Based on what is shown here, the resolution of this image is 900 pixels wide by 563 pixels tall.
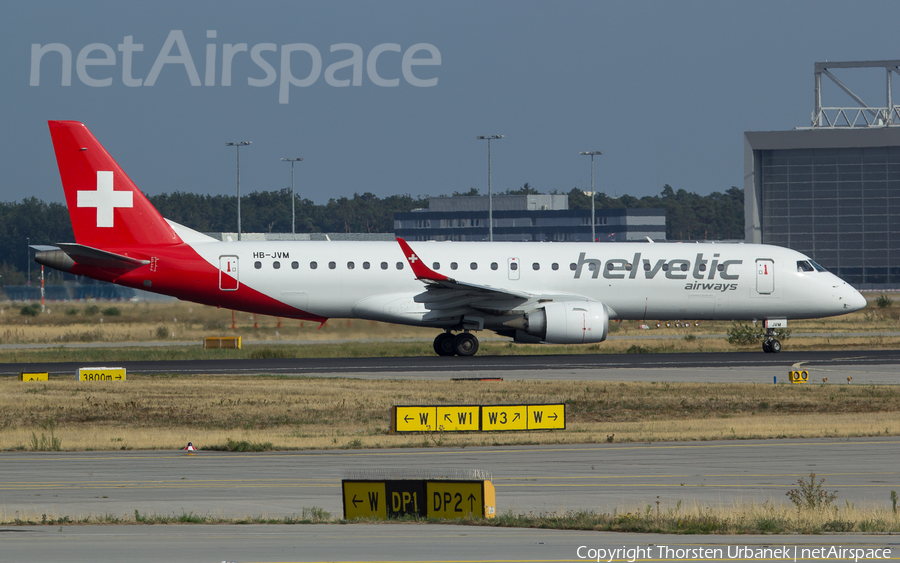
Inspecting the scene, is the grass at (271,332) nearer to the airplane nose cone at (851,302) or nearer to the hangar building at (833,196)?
the airplane nose cone at (851,302)

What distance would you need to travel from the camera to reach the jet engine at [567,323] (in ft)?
112

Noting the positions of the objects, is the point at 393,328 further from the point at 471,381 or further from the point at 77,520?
the point at 77,520

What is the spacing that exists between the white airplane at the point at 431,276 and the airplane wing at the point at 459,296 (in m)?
0.05

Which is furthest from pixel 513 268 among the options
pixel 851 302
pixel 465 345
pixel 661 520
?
pixel 661 520

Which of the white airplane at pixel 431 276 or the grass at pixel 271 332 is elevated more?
the white airplane at pixel 431 276

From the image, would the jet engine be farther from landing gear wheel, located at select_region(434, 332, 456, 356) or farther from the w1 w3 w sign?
the w1 w3 w sign

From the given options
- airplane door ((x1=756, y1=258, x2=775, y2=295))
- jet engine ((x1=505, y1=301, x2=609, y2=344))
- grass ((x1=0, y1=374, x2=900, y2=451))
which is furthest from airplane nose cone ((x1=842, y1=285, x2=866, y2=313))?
grass ((x1=0, y1=374, x2=900, y2=451))

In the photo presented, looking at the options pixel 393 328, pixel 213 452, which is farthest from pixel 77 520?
pixel 393 328

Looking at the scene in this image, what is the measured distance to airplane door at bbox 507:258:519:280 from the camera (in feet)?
120

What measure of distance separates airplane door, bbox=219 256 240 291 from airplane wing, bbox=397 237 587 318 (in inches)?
221

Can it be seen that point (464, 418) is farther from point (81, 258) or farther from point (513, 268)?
point (81, 258)

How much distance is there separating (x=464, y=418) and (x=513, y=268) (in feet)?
52.8

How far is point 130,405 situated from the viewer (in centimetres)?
2422

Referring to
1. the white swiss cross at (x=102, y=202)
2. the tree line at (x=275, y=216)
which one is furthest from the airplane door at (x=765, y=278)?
the tree line at (x=275, y=216)
